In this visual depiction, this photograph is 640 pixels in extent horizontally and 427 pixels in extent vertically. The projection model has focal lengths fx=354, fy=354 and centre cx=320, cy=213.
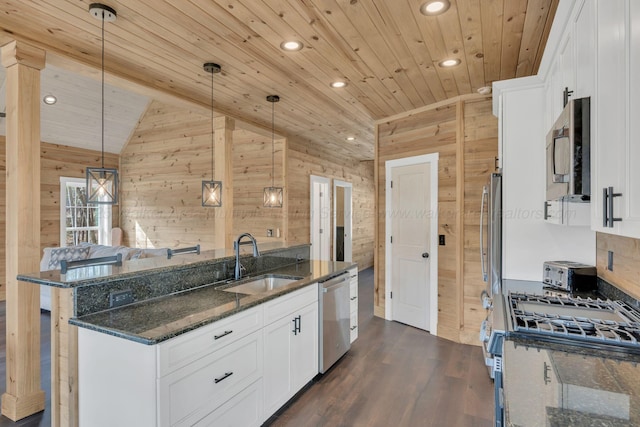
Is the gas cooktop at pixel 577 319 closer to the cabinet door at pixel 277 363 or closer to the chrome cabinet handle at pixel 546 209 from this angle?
the chrome cabinet handle at pixel 546 209

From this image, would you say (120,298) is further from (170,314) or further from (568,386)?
(568,386)

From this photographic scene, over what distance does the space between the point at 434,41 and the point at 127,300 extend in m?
2.64

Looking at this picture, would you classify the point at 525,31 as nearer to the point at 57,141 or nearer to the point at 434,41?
the point at 434,41

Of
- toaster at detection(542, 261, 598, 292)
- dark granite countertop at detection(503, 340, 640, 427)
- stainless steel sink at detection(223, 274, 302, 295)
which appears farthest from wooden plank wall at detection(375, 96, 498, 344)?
dark granite countertop at detection(503, 340, 640, 427)

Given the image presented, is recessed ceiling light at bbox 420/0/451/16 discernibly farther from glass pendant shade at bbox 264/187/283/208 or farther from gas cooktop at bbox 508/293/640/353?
glass pendant shade at bbox 264/187/283/208

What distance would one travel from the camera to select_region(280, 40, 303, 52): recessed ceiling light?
2.59m

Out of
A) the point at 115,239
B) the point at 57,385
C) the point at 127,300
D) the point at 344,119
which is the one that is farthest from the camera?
the point at 115,239

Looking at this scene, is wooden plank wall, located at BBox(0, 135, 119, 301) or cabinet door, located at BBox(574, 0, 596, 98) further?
wooden plank wall, located at BBox(0, 135, 119, 301)

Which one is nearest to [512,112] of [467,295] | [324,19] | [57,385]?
[324,19]

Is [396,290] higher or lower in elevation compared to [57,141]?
lower

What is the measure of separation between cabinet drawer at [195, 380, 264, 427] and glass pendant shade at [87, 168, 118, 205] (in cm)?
154

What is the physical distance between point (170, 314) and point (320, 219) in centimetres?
508

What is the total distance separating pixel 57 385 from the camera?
6.14ft

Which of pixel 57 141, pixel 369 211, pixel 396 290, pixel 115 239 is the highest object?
pixel 57 141
